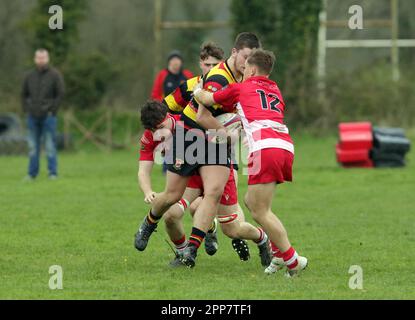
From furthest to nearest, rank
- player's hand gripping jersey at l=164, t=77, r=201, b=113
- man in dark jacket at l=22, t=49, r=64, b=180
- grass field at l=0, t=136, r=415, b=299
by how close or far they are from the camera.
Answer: man in dark jacket at l=22, t=49, r=64, b=180, player's hand gripping jersey at l=164, t=77, r=201, b=113, grass field at l=0, t=136, r=415, b=299

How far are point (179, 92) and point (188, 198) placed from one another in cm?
100

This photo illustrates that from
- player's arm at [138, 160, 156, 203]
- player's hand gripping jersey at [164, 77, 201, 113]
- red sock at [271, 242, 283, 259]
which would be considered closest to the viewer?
red sock at [271, 242, 283, 259]

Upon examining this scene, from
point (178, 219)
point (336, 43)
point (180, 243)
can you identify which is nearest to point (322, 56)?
point (336, 43)

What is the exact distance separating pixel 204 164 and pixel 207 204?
364 millimetres

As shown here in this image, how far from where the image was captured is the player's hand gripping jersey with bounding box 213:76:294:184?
8.40 m

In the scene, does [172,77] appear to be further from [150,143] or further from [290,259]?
[290,259]

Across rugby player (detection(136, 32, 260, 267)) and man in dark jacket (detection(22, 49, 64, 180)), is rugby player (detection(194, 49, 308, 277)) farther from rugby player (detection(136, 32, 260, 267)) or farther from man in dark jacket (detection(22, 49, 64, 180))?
man in dark jacket (detection(22, 49, 64, 180))

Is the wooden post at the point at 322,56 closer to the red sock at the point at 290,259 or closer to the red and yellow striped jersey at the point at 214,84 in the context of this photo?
the red and yellow striped jersey at the point at 214,84

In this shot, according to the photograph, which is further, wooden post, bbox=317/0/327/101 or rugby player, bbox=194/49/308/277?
wooden post, bbox=317/0/327/101

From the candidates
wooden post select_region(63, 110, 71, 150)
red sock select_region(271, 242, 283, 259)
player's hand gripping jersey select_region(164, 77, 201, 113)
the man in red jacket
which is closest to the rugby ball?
player's hand gripping jersey select_region(164, 77, 201, 113)

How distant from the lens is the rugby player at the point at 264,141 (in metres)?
8.41
